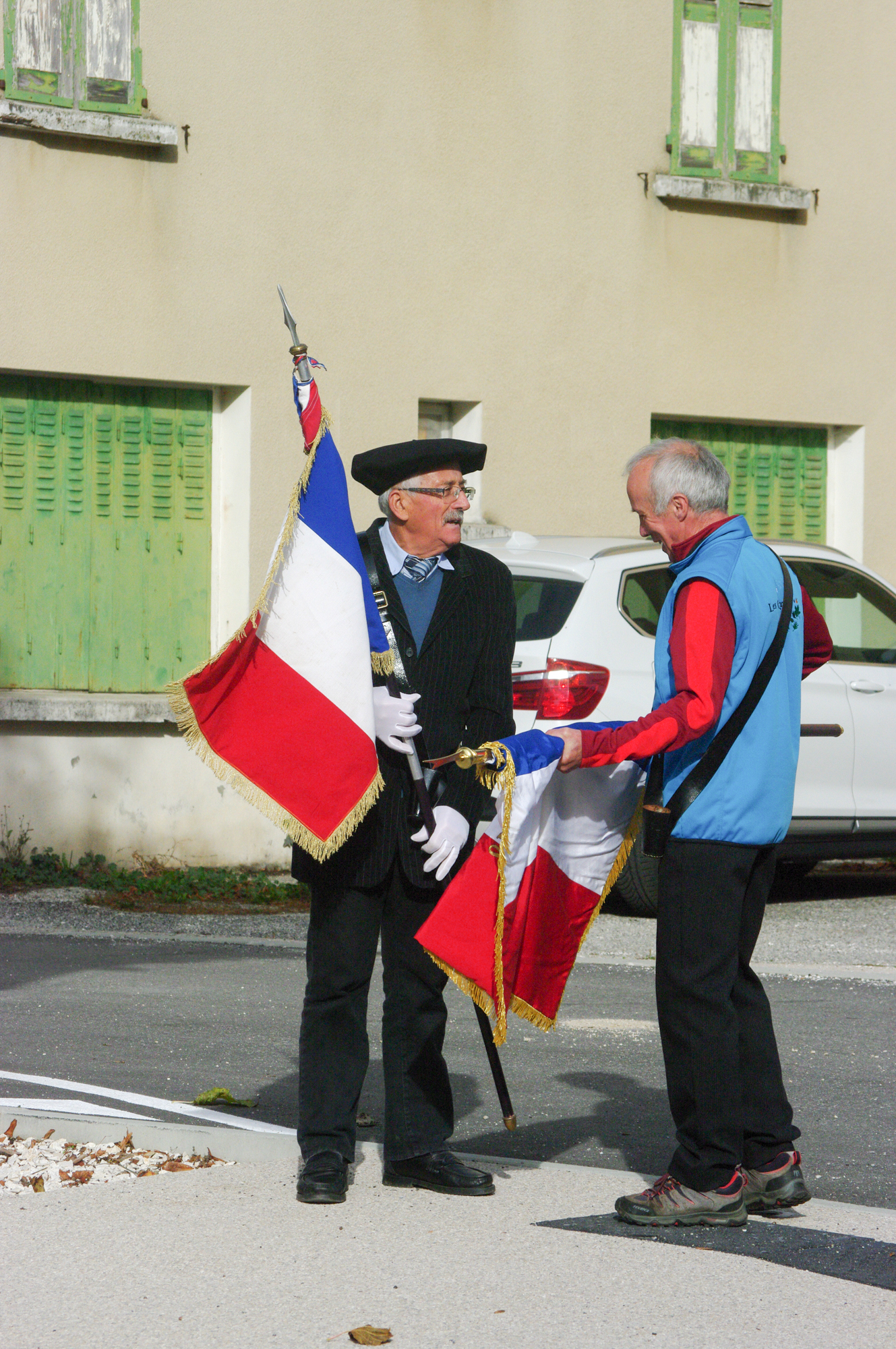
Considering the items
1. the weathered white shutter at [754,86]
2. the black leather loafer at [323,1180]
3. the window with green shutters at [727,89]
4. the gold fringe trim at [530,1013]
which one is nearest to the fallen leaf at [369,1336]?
the black leather loafer at [323,1180]

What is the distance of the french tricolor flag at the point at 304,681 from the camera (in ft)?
14.5

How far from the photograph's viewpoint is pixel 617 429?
1277cm

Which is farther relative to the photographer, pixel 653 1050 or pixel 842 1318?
pixel 653 1050

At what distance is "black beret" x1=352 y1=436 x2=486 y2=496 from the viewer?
14.8 feet

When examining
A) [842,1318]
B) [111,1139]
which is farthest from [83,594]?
[842,1318]

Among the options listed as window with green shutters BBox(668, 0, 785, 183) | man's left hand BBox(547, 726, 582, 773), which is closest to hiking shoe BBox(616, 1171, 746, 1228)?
man's left hand BBox(547, 726, 582, 773)

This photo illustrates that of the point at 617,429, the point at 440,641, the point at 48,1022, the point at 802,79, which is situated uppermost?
the point at 802,79

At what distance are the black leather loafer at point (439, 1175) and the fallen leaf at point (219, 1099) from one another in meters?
1.10

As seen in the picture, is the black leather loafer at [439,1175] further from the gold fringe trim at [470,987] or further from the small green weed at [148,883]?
the small green weed at [148,883]

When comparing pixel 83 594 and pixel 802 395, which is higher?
pixel 802 395

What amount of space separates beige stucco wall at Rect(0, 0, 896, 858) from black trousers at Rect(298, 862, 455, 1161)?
741cm

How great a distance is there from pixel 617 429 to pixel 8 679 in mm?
4434

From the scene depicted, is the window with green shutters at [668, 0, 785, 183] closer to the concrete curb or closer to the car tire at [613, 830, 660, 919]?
the car tire at [613, 830, 660, 919]

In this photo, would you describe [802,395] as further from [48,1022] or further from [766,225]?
[48,1022]
